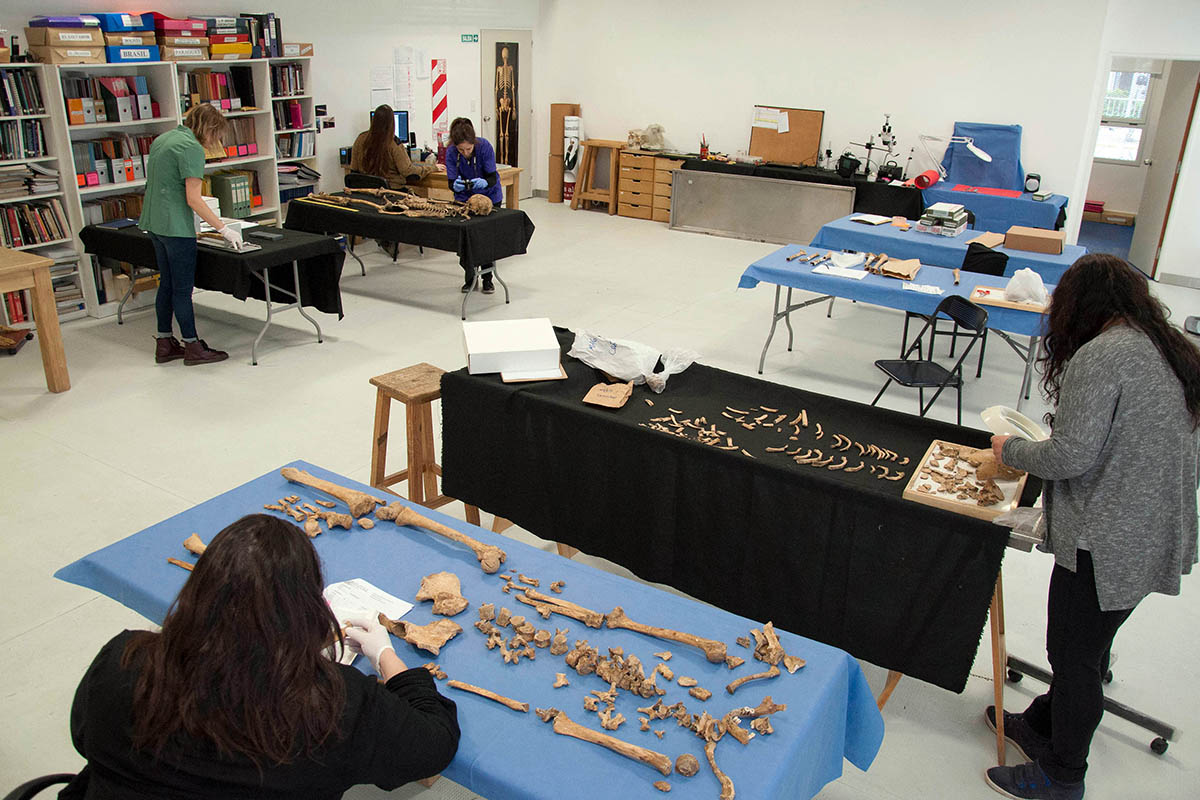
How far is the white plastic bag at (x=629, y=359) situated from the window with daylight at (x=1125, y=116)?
31.9 feet

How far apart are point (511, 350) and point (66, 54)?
15.0 ft

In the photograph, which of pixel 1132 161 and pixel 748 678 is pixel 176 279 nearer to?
pixel 748 678

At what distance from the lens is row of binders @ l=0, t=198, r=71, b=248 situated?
5.96m

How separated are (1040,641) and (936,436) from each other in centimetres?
92

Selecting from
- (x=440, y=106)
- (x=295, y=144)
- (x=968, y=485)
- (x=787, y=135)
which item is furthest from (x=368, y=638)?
(x=787, y=135)

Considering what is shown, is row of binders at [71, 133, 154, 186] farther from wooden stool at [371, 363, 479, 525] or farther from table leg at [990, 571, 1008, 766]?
table leg at [990, 571, 1008, 766]

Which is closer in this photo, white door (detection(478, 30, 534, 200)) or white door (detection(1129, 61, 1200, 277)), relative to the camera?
white door (detection(1129, 61, 1200, 277))

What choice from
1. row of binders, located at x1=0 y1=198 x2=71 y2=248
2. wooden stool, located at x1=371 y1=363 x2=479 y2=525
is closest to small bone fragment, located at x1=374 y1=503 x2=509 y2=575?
wooden stool, located at x1=371 y1=363 x2=479 y2=525

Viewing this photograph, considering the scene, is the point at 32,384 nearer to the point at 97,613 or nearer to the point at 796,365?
the point at 97,613

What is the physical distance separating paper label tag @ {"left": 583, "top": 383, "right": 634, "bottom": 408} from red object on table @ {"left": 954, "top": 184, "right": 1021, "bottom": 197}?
6.36 metres

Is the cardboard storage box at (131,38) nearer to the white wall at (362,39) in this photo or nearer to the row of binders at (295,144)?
the white wall at (362,39)

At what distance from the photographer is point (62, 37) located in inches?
232

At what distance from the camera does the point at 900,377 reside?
15.7ft

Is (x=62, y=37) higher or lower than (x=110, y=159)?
higher
